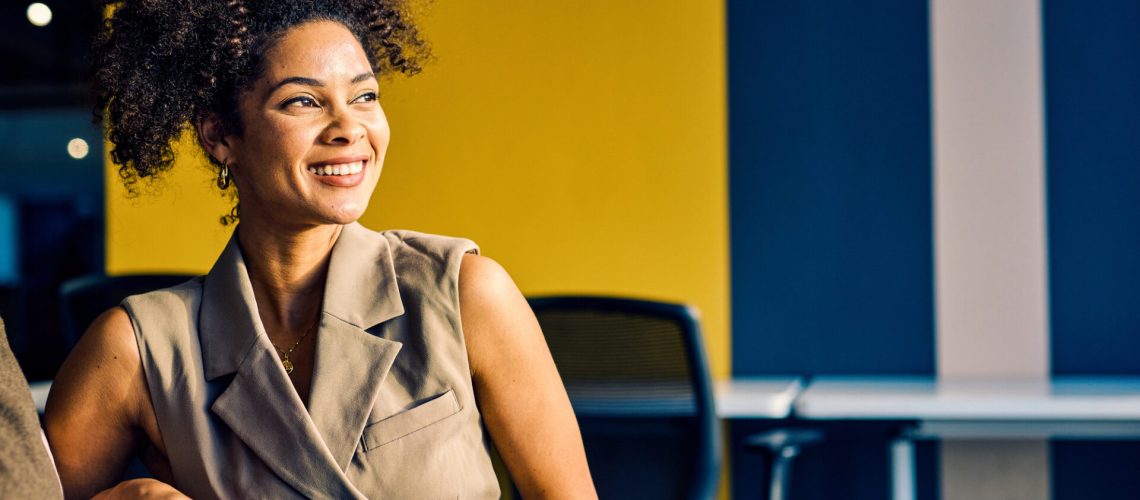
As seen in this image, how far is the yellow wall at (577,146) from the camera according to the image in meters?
3.24

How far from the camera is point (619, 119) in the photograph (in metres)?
3.26

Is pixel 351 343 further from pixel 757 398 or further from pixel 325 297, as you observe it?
pixel 757 398

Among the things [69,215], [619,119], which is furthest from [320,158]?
[69,215]

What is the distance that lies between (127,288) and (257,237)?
4.37 ft

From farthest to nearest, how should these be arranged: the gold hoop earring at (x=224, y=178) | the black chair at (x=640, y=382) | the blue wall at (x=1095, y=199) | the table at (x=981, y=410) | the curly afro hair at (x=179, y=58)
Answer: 1. the blue wall at (x=1095, y=199)
2. the table at (x=981, y=410)
3. the black chair at (x=640, y=382)
4. the gold hoop earring at (x=224, y=178)
5. the curly afro hair at (x=179, y=58)

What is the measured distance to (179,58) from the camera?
138 centimetres

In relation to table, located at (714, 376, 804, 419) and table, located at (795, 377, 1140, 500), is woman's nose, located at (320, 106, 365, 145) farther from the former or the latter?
table, located at (795, 377, 1140, 500)

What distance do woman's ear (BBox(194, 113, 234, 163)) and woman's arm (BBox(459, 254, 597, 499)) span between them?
34 centimetres

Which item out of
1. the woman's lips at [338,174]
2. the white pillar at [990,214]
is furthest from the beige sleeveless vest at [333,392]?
the white pillar at [990,214]

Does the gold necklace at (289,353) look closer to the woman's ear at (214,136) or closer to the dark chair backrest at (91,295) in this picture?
the woman's ear at (214,136)

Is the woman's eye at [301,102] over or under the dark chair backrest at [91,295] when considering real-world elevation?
over

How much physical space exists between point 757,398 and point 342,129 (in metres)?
1.53

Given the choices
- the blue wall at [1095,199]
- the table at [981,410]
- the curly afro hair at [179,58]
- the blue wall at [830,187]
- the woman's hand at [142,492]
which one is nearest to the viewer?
the woman's hand at [142,492]

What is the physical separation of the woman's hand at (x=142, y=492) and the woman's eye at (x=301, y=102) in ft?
1.53
